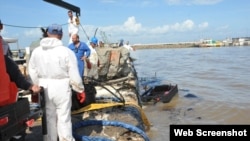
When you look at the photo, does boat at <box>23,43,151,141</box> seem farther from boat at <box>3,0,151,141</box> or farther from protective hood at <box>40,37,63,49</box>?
protective hood at <box>40,37,63,49</box>

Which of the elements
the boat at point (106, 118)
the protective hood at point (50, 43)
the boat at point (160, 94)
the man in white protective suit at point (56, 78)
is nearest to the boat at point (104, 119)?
the boat at point (106, 118)

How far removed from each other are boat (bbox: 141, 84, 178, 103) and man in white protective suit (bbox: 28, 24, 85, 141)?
10.3 meters

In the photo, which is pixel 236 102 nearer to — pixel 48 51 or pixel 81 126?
pixel 81 126

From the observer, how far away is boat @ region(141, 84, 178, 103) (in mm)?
15133

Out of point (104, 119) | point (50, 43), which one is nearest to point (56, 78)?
point (50, 43)

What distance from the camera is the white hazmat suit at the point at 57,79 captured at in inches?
187

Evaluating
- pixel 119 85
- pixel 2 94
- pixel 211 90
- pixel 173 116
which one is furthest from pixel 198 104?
pixel 2 94

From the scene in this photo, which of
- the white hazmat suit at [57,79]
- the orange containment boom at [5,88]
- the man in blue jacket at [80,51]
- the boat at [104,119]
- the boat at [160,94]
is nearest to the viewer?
the orange containment boom at [5,88]

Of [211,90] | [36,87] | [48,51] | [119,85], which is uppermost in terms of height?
[48,51]

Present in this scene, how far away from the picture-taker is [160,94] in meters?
15.7

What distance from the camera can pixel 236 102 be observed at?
16547 mm

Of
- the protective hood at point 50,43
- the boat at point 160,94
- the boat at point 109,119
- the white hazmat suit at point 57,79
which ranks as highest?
the protective hood at point 50,43

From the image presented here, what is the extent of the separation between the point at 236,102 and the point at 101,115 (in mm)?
11229

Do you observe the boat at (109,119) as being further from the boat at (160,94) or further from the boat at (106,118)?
the boat at (160,94)
